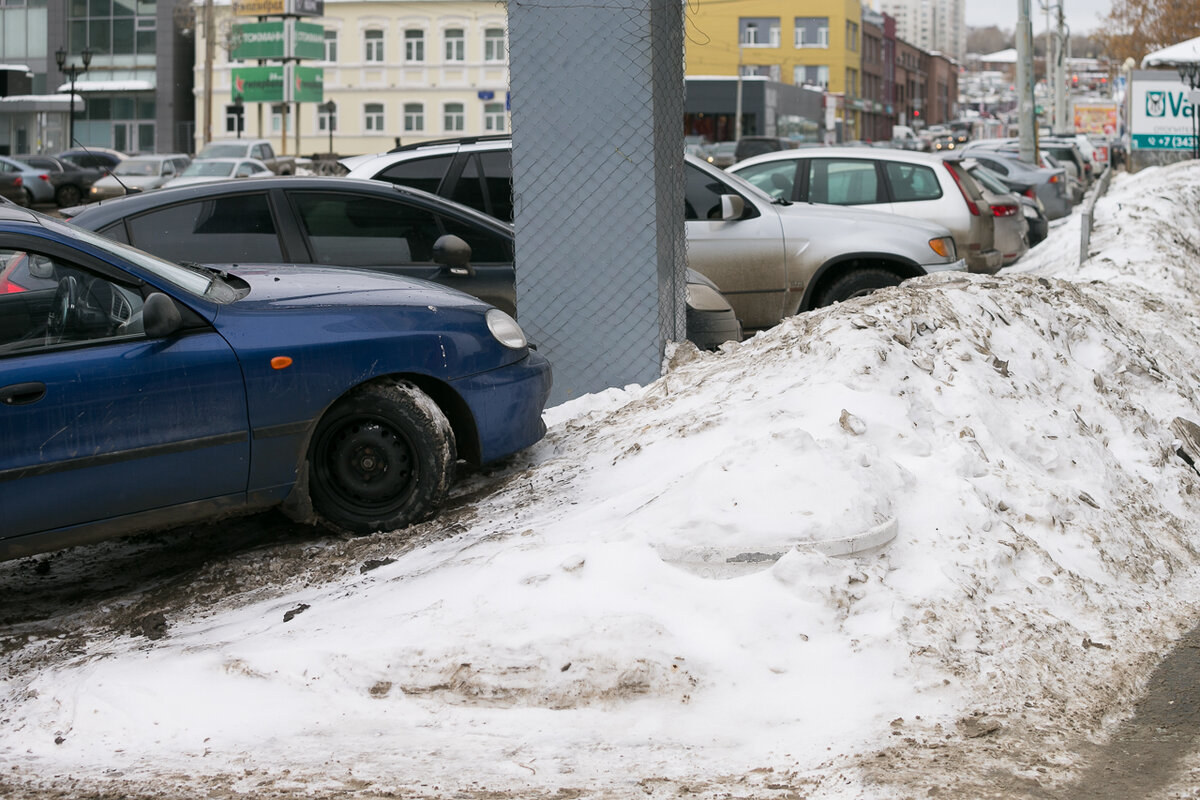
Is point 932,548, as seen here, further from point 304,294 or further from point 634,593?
point 304,294

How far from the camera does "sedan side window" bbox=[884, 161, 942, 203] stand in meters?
13.5

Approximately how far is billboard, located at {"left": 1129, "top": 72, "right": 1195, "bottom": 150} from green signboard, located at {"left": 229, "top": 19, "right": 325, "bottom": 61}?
4449 centimetres

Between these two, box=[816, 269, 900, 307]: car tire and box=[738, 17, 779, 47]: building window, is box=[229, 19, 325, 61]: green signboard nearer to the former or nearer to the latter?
box=[738, 17, 779, 47]: building window

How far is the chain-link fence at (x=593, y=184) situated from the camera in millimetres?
7664

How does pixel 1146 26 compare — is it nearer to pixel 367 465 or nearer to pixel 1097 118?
pixel 1097 118

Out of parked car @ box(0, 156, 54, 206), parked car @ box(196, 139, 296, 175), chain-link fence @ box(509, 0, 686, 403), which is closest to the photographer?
chain-link fence @ box(509, 0, 686, 403)

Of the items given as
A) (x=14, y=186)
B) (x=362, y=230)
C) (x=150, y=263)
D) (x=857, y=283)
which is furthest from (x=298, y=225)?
(x=14, y=186)

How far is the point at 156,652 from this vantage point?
186 inches

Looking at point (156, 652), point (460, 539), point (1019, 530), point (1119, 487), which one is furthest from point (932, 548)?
point (156, 652)

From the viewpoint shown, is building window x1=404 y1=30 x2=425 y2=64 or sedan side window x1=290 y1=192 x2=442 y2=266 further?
building window x1=404 y1=30 x2=425 y2=64

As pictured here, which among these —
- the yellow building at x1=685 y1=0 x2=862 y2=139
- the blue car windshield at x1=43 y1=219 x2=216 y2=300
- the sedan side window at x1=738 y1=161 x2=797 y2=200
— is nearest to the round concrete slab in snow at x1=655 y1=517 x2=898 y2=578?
the blue car windshield at x1=43 y1=219 x2=216 y2=300

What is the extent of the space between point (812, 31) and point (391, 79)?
31.9 meters

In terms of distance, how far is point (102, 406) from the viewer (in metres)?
5.10

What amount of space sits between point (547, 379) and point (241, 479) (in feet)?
5.55
